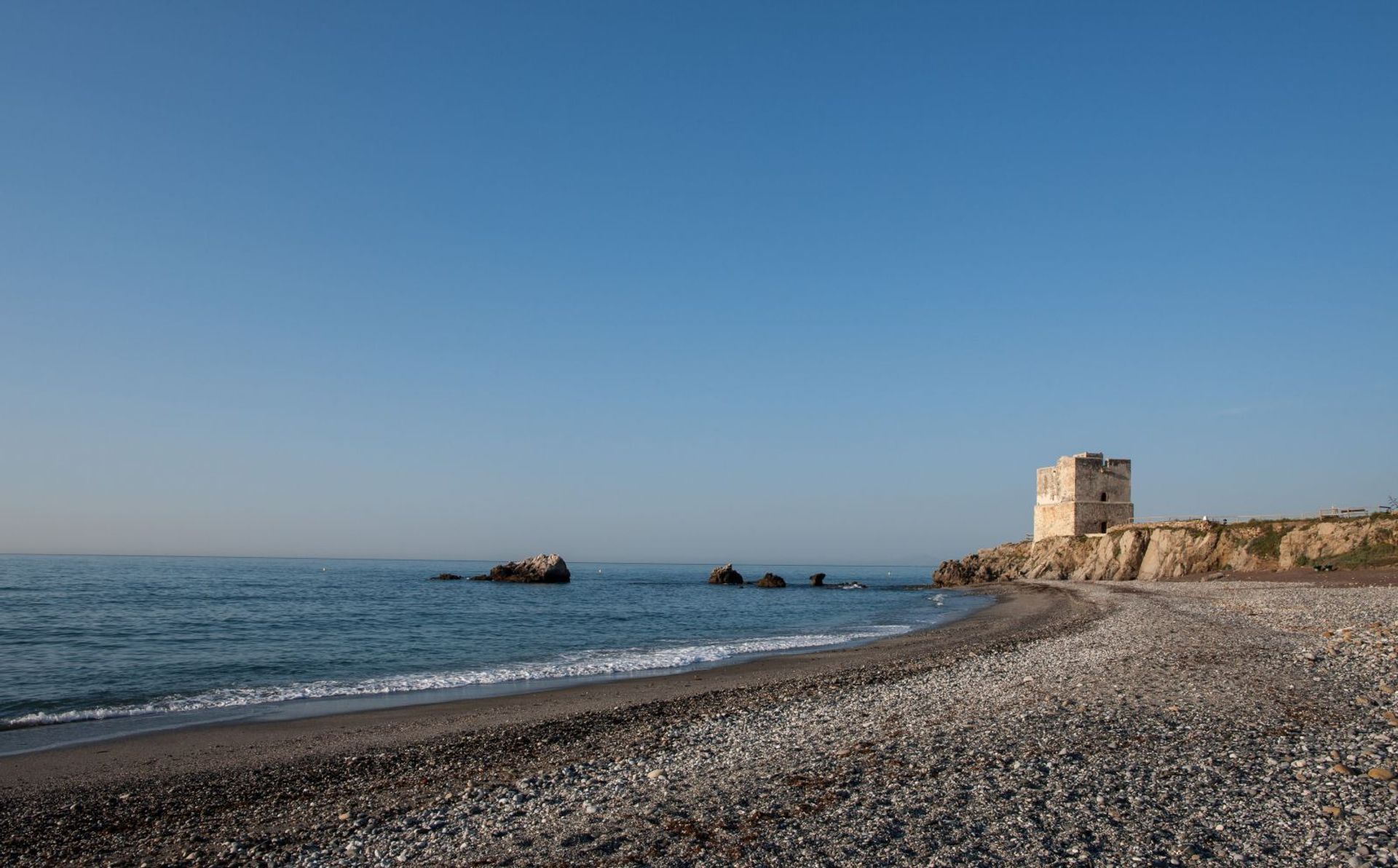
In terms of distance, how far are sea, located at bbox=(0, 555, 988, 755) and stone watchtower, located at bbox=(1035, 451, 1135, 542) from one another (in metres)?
16.2

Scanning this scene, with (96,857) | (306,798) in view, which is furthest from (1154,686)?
(96,857)

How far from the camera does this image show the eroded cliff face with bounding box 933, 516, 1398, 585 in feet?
135

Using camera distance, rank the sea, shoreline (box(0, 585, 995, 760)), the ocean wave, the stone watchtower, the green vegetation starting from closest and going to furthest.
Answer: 1. shoreline (box(0, 585, 995, 760))
2. the ocean wave
3. the sea
4. the green vegetation
5. the stone watchtower

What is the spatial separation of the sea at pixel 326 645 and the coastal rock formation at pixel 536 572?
30.2 metres

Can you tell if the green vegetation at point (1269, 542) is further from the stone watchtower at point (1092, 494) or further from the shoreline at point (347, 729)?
the shoreline at point (347, 729)

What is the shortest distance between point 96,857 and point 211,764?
12.8 ft

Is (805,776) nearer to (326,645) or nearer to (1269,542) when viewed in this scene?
(326,645)

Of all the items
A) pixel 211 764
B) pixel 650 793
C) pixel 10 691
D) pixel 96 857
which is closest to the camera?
pixel 96 857

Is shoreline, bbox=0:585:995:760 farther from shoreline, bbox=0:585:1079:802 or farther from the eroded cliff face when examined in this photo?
the eroded cliff face

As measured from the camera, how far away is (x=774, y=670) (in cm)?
2005

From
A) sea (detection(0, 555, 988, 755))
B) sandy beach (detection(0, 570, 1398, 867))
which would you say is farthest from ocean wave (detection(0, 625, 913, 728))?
sandy beach (detection(0, 570, 1398, 867))

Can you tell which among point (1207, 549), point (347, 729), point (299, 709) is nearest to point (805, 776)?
point (347, 729)

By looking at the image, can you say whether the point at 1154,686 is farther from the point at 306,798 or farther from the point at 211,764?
the point at 211,764

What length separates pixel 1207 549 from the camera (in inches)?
1961
